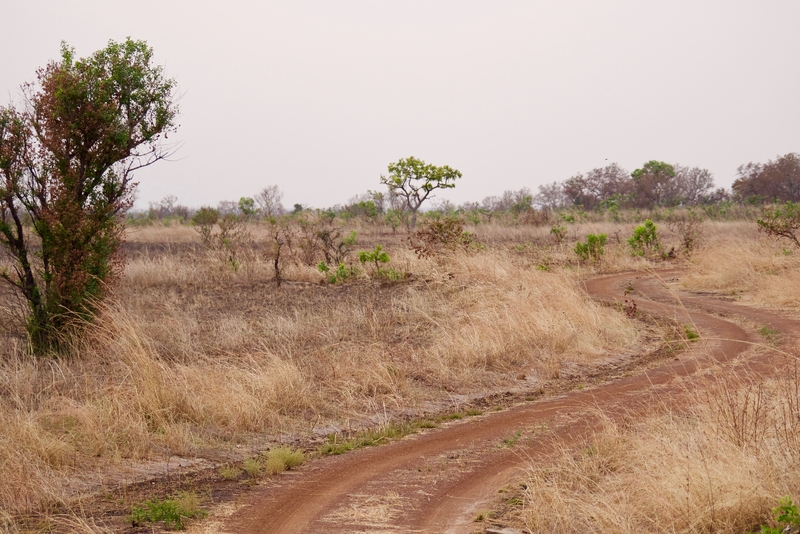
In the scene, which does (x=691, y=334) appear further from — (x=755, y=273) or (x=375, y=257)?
(x=375, y=257)

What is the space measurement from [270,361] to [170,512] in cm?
409

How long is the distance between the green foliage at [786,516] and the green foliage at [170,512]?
402 centimetres

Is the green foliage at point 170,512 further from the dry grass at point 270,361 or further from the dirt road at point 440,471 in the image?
the dry grass at point 270,361

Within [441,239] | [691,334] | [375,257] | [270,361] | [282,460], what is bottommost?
[691,334]

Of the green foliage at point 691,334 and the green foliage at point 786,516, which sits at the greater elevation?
the green foliage at point 786,516

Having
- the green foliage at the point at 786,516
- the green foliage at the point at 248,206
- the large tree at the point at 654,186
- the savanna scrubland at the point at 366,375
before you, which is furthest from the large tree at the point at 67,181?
the large tree at the point at 654,186

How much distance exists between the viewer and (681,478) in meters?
4.66

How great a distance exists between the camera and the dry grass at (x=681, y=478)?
4.32 m

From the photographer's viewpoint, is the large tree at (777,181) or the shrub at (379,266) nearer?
the shrub at (379,266)

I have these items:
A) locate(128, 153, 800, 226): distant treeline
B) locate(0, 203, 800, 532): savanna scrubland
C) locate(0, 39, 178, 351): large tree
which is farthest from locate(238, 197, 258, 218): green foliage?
locate(0, 39, 178, 351): large tree

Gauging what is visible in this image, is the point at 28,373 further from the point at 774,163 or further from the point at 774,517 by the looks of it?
the point at 774,163

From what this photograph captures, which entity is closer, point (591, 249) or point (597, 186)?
point (591, 249)

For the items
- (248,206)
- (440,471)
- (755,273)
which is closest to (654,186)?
(248,206)

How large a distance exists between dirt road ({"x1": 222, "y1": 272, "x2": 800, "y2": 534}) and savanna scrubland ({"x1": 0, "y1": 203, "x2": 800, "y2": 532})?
61cm
